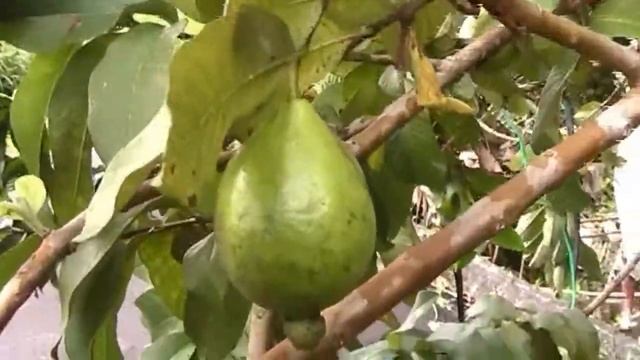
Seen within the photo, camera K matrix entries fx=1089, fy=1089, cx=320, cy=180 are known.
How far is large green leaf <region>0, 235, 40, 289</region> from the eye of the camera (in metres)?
0.58

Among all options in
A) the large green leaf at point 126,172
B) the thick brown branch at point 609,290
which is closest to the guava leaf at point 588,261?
the thick brown branch at point 609,290

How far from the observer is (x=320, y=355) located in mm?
433

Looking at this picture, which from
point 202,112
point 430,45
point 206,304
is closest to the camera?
point 202,112

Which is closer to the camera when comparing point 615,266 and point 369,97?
point 369,97

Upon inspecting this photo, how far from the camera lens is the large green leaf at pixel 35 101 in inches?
23.4

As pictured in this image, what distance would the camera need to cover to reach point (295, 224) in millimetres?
364

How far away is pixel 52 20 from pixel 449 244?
8.4 inches

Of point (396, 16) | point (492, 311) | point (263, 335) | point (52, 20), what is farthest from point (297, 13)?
point (492, 311)

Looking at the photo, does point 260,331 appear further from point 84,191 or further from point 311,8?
point 311,8

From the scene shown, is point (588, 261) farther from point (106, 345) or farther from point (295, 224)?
point (295, 224)

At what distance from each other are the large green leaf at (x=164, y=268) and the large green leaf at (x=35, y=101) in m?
0.11

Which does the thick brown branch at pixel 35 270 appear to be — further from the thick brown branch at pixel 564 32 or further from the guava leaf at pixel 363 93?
the guava leaf at pixel 363 93

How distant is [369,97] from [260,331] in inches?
8.6

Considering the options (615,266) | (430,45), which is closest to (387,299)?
(430,45)
